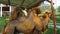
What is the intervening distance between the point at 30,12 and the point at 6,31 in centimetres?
18

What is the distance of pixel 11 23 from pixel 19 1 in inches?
8.9

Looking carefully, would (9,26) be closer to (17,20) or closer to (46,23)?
(17,20)

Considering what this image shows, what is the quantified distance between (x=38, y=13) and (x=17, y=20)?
149 millimetres

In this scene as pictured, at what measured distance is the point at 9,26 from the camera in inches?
44.3

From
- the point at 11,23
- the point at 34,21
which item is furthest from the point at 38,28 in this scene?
the point at 11,23

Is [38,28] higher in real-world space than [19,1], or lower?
lower

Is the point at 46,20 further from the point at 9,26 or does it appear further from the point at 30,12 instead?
the point at 9,26

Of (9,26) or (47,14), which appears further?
(47,14)

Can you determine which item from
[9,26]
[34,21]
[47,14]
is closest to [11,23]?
[9,26]

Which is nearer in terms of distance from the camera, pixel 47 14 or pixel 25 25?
pixel 25 25

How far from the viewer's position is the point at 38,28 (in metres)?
1.16

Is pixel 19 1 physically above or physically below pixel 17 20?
above

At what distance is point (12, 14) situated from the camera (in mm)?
1179

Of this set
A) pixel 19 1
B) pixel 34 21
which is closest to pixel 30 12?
pixel 34 21
